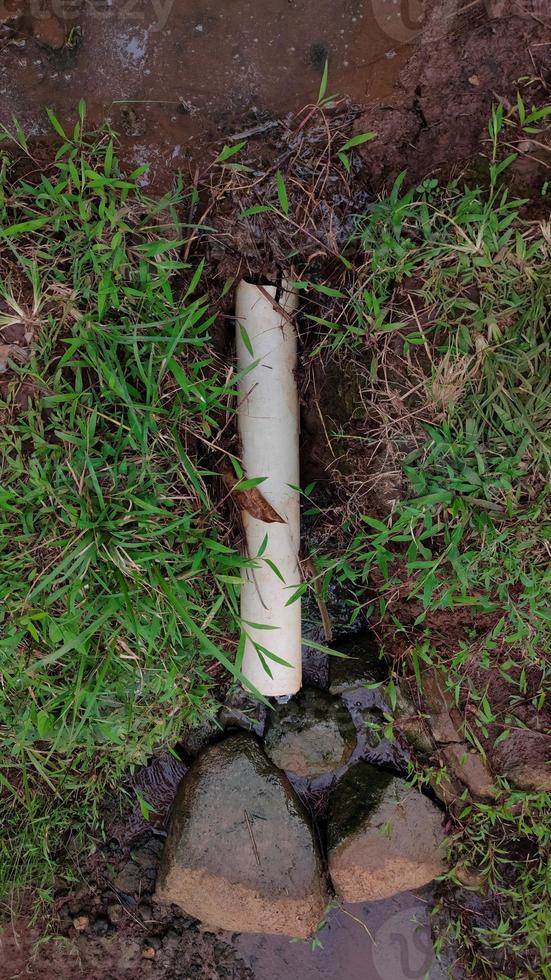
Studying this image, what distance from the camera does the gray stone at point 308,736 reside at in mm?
2713

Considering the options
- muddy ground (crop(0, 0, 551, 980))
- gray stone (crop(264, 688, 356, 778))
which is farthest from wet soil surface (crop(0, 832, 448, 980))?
muddy ground (crop(0, 0, 551, 980))

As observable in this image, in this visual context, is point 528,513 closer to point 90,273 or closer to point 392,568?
point 392,568

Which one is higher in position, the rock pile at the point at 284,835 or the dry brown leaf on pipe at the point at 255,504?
the dry brown leaf on pipe at the point at 255,504

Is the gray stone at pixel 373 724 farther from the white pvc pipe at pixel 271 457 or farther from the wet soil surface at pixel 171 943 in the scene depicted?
the wet soil surface at pixel 171 943

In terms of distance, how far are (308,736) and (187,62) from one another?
3037mm

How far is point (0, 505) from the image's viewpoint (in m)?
2.29

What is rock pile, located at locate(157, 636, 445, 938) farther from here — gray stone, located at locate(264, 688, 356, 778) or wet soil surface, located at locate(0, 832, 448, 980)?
wet soil surface, located at locate(0, 832, 448, 980)

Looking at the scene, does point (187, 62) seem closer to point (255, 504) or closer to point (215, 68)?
point (215, 68)

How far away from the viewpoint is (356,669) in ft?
9.05

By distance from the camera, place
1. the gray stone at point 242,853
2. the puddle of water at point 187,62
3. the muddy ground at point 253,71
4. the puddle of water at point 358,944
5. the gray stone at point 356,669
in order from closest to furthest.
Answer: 1. the muddy ground at point 253,71
2. the puddle of water at point 187,62
3. the gray stone at point 242,853
4. the gray stone at point 356,669
5. the puddle of water at point 358,944

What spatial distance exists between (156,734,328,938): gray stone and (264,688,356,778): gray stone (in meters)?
0.11

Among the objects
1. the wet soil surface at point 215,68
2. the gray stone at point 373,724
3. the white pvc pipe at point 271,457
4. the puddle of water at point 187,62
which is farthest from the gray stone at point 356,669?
the puddle of water at point 187,62

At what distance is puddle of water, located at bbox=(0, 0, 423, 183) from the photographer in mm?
2518

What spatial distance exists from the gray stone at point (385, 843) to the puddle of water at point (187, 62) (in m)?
2.97
